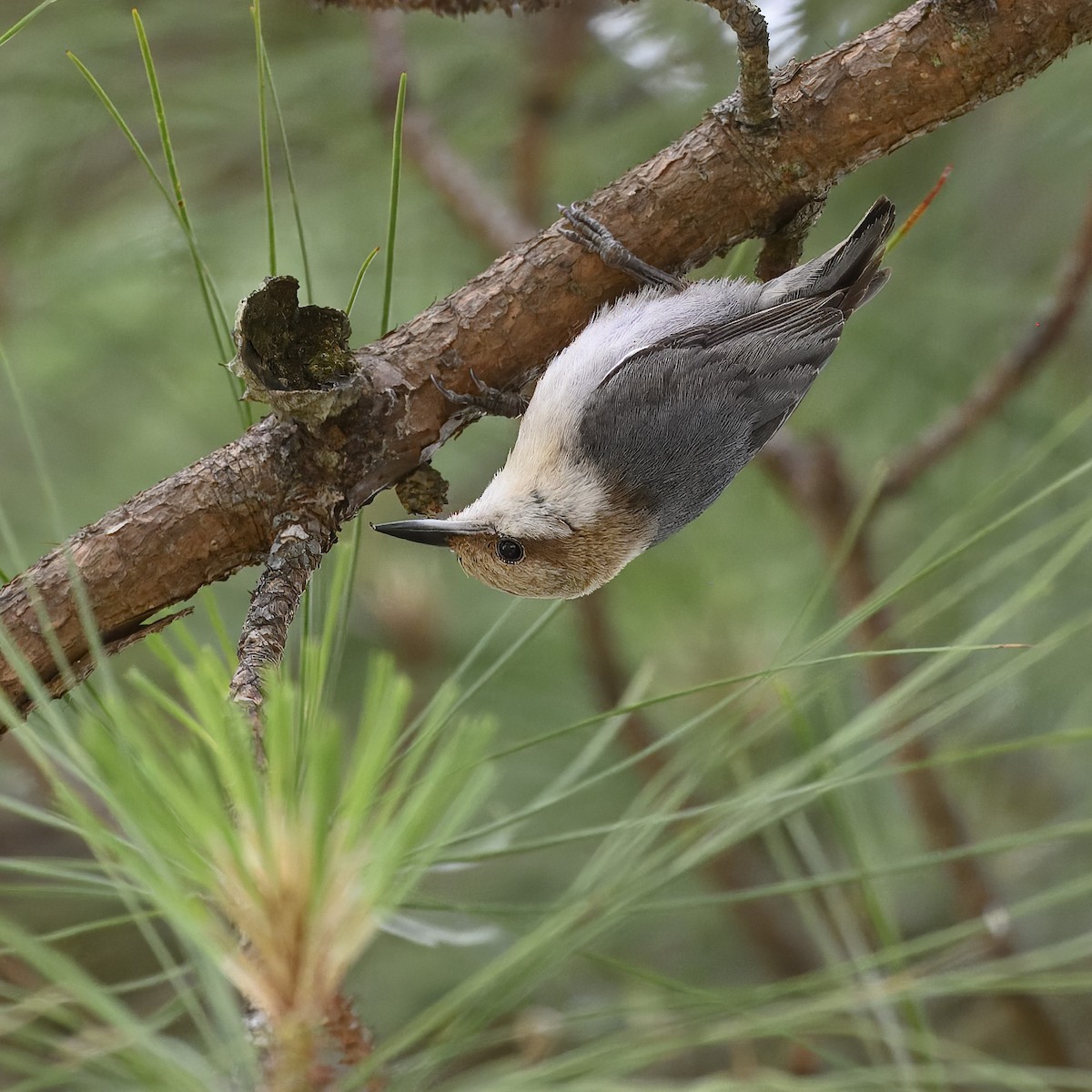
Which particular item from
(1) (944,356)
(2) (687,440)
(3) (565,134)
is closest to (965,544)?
(2) (687,440)

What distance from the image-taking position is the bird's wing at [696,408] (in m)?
1.81

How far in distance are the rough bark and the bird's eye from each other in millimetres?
512

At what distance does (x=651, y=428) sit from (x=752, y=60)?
704 mm

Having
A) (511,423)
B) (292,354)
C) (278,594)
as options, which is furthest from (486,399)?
(511,423)

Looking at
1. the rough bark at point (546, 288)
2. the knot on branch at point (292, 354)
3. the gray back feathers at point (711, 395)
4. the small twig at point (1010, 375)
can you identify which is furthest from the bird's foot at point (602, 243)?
the small twig at point (1010, 375)

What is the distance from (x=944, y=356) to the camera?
2.22 metres

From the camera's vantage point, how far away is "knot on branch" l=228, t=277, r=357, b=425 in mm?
1098

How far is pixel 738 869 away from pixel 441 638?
27.9 inches

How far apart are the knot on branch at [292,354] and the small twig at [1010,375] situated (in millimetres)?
988

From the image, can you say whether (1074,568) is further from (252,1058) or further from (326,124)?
(252,1058)

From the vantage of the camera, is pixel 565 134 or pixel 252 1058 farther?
pixel 565 134

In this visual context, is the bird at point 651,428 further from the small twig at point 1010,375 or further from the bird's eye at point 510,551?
the small twig at point 1010,375

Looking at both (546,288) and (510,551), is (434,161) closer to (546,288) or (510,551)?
(510,551)

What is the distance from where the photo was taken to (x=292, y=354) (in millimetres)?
1146
